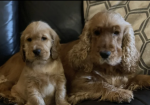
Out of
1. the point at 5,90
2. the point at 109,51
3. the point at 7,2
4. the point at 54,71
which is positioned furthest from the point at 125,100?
the point at 7,2

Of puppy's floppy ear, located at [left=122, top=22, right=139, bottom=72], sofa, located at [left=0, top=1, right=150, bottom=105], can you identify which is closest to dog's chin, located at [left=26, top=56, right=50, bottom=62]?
puppy's floppy ear, located at [left=122, top=22, right=139, bottom=72]

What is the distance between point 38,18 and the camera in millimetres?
2258

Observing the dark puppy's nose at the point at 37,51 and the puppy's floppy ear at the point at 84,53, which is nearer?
the dark puppy's nose at the point at 37,51

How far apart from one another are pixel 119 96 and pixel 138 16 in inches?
33.5

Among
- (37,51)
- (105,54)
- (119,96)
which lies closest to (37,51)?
(37,51)

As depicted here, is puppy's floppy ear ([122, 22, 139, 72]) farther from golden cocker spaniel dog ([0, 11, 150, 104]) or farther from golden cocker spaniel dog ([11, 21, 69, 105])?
golden cocker spaniel dog ([11, 21, 69, 105])

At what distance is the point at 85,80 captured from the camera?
1.62 meters

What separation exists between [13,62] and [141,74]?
1.13 m

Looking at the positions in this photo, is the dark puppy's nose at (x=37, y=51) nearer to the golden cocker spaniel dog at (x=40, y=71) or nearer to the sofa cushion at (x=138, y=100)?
the golden cocker spaniel dog at (x=40, y=71)

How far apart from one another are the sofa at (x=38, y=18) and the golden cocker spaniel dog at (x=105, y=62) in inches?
21.4

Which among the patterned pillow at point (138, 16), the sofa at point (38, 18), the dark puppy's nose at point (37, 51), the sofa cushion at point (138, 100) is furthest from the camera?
the sofa at point (38, 18)

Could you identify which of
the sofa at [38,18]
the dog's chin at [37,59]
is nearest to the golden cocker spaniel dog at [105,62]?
the dog's chin at [37,59]

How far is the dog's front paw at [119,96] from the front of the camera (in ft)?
4.48

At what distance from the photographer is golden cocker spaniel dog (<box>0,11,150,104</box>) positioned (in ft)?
4.70
